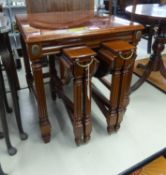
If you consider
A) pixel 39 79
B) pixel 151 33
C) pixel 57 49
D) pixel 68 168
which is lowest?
pixel 68 168

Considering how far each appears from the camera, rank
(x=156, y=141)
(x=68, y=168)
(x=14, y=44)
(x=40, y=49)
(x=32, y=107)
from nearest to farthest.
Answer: (x=40, y=49)
(x=68, y=168)
(x=156, y=141)
(x=32, y=107)
(x=14, y=44)

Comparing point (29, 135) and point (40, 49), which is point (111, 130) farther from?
point (40, 49)

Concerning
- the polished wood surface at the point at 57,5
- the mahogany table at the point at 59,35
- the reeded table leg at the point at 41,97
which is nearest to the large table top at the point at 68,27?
the mahogany table at the point at 59,35

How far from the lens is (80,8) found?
1534mm

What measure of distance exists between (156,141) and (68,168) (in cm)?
57

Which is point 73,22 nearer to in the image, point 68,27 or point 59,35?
point 68,27

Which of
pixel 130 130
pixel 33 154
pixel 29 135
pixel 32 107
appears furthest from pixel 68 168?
pixel 32 107

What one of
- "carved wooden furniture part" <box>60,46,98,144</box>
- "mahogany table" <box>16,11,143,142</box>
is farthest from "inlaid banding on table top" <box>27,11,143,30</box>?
"carved wooden furniture part" <box>60,46,98,144</box>

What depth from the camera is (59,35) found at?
0.89m

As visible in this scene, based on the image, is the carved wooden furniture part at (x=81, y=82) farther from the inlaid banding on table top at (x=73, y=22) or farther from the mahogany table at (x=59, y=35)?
the inlaid banding on table top at (x=73, y=22)

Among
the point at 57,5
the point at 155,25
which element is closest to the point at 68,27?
the point at 57,5

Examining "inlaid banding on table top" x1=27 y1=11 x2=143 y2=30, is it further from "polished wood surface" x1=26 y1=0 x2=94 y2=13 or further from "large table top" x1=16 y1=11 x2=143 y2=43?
"polished wood surface" x1=26 y1=0 x2=94 y2=13

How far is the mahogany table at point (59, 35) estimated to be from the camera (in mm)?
873

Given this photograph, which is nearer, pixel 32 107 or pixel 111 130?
pixel 111 130
